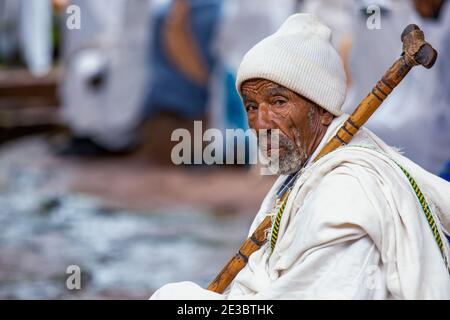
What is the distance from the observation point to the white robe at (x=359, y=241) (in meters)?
2.27

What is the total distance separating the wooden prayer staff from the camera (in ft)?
8.17

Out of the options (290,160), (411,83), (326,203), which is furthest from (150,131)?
(326,203)

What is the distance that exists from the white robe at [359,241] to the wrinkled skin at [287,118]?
265 millimetres

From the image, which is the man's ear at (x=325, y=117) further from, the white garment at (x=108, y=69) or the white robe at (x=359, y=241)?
the white garment at (x=108, y=69)

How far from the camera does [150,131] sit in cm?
1184

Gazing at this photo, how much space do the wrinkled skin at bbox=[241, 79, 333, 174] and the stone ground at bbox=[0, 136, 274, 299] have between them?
3.33m

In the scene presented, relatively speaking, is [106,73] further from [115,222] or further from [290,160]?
[290,160]

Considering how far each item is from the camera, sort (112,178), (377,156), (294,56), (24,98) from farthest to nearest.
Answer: (24,98) < (112,178) < (294,56) < (377,156)

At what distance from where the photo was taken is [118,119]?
38.8ft

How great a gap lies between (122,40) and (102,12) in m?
0.54

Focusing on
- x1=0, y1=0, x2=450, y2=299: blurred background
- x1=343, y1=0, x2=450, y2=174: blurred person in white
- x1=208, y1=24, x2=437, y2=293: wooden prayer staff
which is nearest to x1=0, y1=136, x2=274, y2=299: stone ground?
x1=0, y1=0, x2=450, y2=299: blurred background
